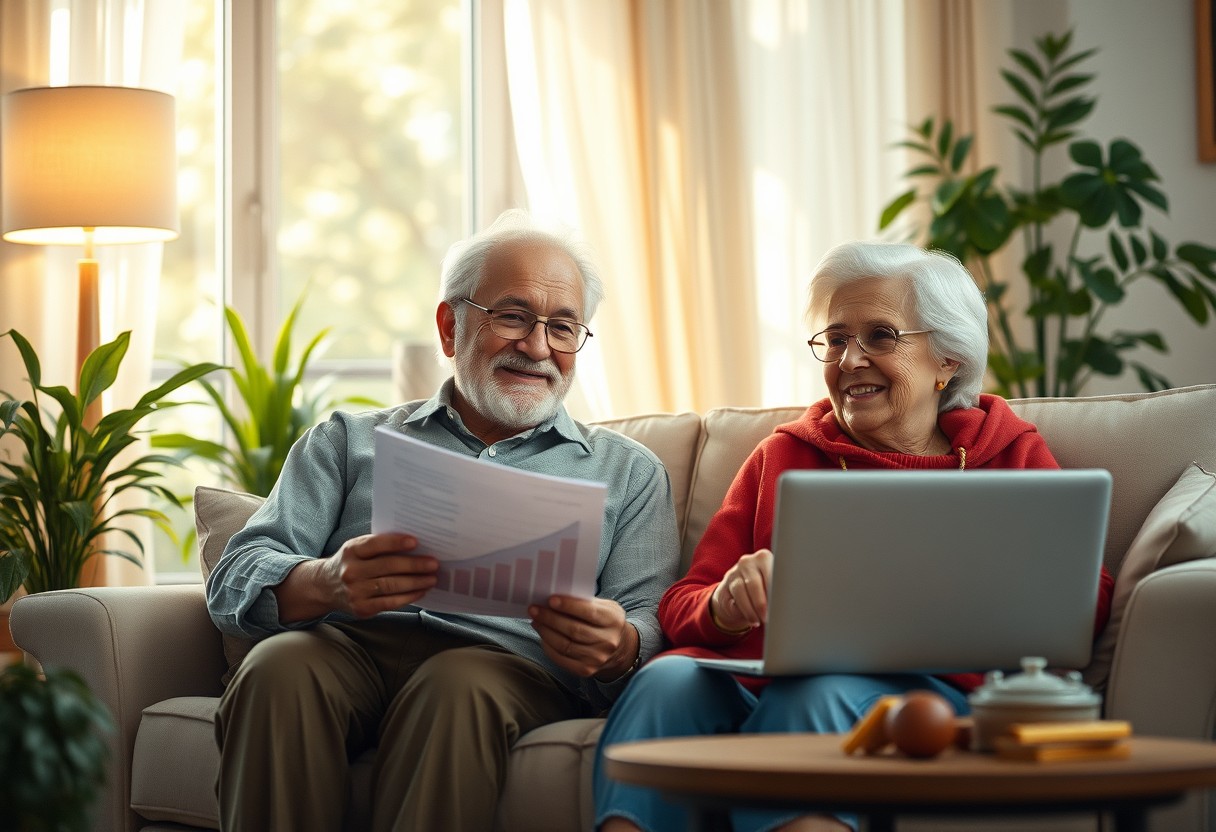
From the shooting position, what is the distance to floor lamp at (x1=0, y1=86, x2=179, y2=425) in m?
3.14

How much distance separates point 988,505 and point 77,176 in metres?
2.55

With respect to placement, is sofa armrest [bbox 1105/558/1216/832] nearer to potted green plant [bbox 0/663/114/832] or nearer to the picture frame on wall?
potted green plant [bbox 0/663/114/832]

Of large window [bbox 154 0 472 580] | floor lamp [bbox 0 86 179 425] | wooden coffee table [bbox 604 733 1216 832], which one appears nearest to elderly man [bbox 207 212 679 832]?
wooden coffee table [bbox 604 733 1216 832]

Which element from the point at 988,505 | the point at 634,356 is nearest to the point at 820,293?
the point at 988,505

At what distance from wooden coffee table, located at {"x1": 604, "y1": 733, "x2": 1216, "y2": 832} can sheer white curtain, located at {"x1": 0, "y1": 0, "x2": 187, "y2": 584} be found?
Answer: 9.43 feet

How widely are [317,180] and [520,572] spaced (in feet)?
9.05

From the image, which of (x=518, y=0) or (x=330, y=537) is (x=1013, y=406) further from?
(x=518, y=0)

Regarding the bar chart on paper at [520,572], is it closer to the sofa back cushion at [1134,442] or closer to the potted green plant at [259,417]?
the sofa back cushion at [1134,442]

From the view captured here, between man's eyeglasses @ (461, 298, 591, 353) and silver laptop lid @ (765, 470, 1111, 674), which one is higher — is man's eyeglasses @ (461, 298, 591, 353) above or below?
above

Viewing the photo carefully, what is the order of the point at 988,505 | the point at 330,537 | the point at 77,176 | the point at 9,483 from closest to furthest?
the point at 988,505, the point at 330,537, the point at 9,483, the point at 77,176

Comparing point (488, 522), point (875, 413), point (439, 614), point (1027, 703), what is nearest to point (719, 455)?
point (875, 413)

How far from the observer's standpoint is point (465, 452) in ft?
7.06

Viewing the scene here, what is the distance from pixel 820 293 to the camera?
82.8 inches

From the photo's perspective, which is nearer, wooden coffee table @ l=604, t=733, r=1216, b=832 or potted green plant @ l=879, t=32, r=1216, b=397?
Result: wooden coffee table @ l=604, t=733, r=1216, b=832
